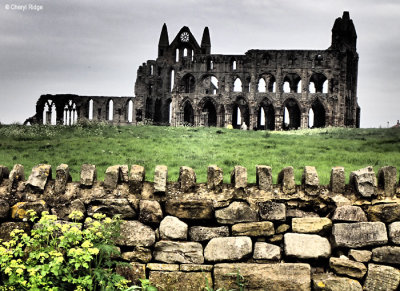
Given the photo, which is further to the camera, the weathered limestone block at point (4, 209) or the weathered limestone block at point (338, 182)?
the weathered limestone block at point (338, 182)

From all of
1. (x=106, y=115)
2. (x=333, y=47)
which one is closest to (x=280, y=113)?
(x=333, y=47)

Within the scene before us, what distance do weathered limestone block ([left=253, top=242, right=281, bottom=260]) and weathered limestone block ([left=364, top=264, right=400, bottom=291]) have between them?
1.08 metres

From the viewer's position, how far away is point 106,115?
62.3 metres

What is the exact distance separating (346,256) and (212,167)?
1958mm

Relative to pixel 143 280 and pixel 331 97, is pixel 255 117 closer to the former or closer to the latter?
pixel 331 97

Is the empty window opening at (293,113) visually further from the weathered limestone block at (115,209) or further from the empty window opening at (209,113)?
the weathered limestone block at (115,209)

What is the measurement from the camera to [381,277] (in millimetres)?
5914

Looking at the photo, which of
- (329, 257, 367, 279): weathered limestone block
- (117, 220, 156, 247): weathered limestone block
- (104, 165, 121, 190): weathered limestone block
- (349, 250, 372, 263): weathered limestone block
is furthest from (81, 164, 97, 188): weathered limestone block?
(349, 250, 372, 263): weathered limestone block

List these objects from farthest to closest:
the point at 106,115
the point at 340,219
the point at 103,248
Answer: the point at 106,115
the point at 340,219
the point at 103,248

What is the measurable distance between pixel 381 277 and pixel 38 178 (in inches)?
173

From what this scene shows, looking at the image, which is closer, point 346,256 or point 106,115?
point 346,256

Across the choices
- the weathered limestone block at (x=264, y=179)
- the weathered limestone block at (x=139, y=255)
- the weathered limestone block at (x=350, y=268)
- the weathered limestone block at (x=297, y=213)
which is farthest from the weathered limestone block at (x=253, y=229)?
the weathered limestone block at (x=139, y=255)

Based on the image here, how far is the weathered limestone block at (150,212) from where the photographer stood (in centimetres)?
610

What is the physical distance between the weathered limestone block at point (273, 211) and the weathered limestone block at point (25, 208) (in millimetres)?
2674
